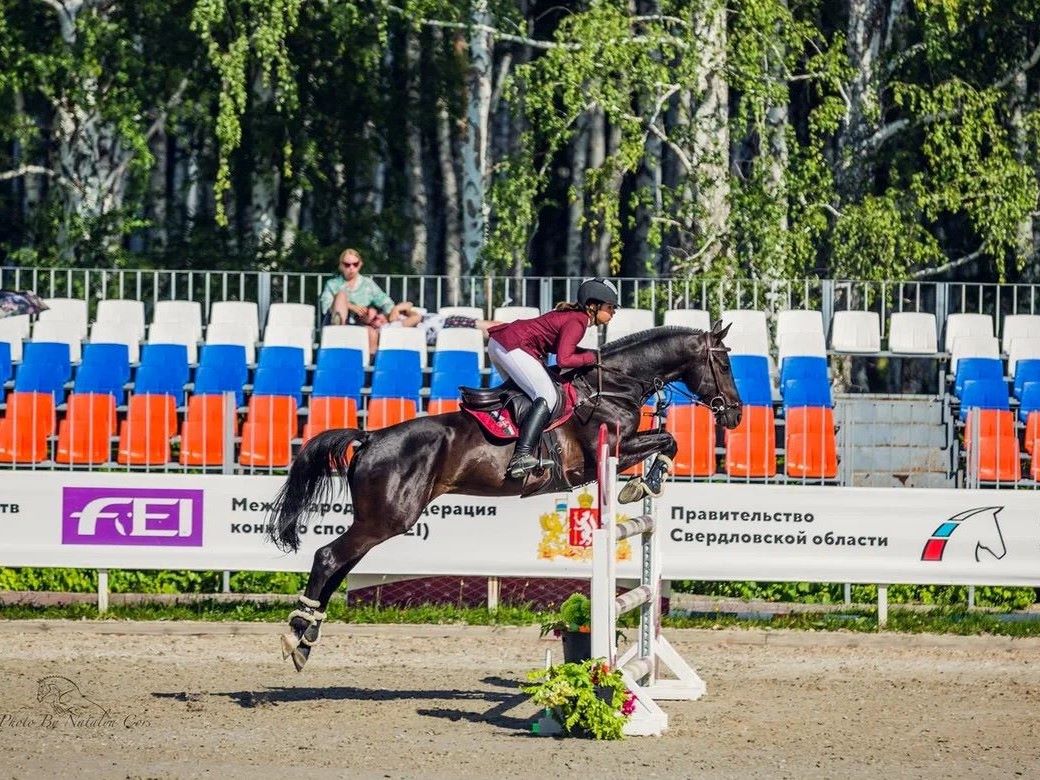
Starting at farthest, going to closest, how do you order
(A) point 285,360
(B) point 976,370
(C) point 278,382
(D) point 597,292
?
1. (A) point 285,360
2. (B) point 976,370
3. (C) point 278,382
4. (D) point 597,292

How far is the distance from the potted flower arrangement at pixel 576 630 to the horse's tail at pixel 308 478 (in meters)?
1.94

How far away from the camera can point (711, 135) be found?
21312 mm

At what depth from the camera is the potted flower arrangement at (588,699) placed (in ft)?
33.6

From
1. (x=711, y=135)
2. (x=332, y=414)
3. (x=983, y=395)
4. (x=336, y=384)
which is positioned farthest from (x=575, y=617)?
(x=711, y=135)

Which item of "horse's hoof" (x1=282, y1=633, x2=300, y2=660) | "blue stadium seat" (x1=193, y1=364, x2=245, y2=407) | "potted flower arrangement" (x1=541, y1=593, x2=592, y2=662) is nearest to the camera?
"potted flower arrangement" (x1=541, y1=593, x2=592, y2=662)

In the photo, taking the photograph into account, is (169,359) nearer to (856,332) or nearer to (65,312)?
(65,312)

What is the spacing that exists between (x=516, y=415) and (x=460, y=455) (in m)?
0.47

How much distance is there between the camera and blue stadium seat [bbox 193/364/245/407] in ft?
59.1

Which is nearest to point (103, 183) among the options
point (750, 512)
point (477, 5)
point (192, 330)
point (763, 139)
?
point (477, 5)

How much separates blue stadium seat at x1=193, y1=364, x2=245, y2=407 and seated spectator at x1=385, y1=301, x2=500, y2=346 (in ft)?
5.79

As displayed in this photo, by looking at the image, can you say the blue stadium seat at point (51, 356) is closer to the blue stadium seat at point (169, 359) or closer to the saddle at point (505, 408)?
the blue stadium seat at point (169, 359)

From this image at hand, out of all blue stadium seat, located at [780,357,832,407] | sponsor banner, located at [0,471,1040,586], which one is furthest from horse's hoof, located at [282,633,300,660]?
blue stadium seat, located at [780,357,832,407]

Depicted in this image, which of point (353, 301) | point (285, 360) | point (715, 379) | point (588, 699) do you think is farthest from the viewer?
point (353, 301)

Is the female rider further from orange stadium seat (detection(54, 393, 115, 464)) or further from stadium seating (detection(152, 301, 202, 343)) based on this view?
stadium seating (detection(152, 301, 202, 343))
